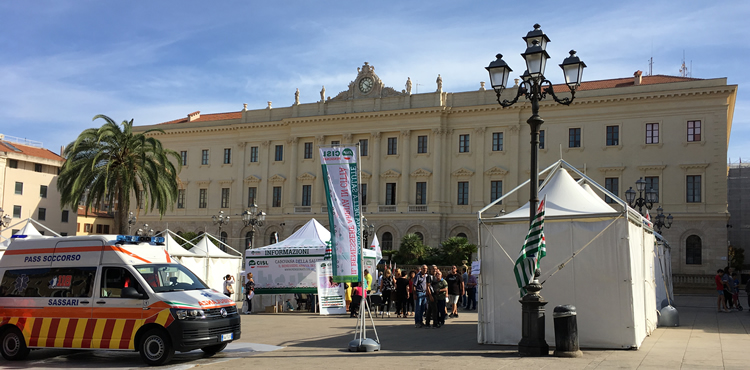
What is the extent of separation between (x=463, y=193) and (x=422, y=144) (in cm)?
506

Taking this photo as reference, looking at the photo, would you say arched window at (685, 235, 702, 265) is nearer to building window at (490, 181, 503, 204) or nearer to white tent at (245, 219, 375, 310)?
building window at (490, 181, 503, 204)

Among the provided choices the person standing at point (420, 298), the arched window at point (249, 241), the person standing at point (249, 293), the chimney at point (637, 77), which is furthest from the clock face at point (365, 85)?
the person standing at point (420, 298)

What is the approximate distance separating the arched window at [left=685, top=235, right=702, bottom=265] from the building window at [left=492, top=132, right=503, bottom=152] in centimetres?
1418

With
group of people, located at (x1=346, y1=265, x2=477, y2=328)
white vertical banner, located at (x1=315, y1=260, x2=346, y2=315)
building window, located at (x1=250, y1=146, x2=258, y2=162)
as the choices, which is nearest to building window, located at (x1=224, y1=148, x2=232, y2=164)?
building window, located at (x1=250, y1=146, x2=258, y2=162)

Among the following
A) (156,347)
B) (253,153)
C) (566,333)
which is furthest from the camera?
(253,153)

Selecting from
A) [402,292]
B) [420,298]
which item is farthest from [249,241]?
[420,298]

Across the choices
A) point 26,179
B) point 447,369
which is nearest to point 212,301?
point 447,369

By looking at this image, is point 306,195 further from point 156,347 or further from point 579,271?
point 156,347

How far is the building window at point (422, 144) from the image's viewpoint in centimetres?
5119

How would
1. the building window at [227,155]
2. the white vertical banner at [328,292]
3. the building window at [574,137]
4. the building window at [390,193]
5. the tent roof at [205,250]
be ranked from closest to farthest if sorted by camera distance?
1. the white vertical banner at [328,292]
2. the tent roof at [205,250]
3. the building window at [574,137]
4. the building window at [390,193]
5. the building window at [227,155]

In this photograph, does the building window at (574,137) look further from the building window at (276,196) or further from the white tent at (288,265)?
the white tent at (288,265)

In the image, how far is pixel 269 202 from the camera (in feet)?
184

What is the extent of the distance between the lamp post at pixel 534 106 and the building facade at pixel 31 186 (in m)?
57.9

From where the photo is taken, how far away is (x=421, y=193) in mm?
51000
